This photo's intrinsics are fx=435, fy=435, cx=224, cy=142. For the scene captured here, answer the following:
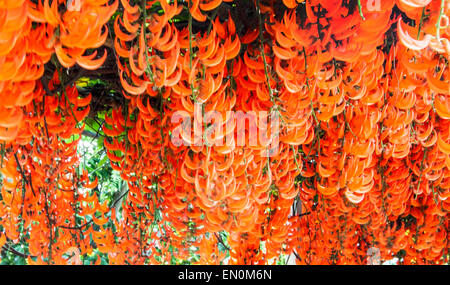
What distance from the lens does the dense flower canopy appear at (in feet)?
3.07

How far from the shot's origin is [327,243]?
7.80 feet

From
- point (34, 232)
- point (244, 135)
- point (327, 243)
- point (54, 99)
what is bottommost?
point (327, 243)

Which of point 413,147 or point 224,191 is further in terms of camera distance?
point 413,147

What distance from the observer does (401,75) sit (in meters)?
1.34

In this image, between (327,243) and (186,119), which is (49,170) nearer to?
(186,119)

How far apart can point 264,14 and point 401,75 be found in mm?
470

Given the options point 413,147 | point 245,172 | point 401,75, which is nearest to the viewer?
point 401,75

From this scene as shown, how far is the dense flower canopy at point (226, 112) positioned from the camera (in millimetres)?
936

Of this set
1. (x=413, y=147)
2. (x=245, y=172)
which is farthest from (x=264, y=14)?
(x=413, y=147)

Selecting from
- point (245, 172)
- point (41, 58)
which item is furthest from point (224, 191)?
point (41, 58)

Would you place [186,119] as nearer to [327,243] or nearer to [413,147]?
[413,147]

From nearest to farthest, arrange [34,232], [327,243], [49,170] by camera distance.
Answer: [49,170] < [34,232] < [327,243]

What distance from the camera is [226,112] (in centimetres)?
123
